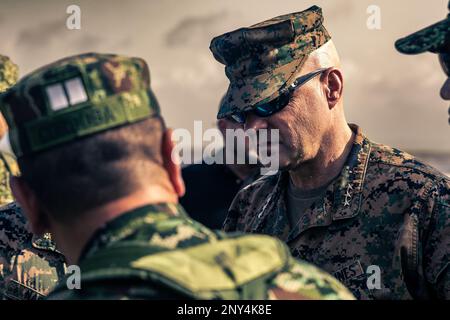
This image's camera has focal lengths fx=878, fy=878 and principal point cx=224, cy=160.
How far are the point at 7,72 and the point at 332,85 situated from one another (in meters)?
2.48

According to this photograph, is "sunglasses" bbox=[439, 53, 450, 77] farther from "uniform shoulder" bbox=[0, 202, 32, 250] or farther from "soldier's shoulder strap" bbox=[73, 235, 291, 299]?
"uniform shoulder" bbox=[0, 202, 32, 250]

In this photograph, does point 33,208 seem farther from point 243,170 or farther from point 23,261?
point 243,170

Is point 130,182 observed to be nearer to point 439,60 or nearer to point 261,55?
point 439,60

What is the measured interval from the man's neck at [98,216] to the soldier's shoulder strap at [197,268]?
96mm

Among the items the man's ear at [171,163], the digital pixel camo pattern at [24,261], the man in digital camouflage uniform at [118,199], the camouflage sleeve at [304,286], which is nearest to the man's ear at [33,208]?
the man in digital camouflage uniform at [118,199]

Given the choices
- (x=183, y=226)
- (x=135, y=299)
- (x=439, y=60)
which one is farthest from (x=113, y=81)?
(x=439, y=60)

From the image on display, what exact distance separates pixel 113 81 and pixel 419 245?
2117 mm

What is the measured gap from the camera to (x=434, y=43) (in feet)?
12.4

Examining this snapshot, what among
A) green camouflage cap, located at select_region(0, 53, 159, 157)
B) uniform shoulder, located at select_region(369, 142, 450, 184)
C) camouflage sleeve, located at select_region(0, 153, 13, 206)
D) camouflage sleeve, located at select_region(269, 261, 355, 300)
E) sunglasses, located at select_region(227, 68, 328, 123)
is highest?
green camouflage cap, located at select_region(0, 53, 159, 157)

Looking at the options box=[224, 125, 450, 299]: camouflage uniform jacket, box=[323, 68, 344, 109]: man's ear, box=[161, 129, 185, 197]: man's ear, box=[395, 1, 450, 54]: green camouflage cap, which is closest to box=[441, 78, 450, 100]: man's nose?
Answer: box=[395, 1, 450, 54]: green camouflage cap

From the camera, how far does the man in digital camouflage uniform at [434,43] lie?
378 centimetres

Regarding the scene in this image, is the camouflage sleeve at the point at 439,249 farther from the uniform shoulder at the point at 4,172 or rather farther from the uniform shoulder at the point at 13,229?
the uniform shoulder at the point at 4,172

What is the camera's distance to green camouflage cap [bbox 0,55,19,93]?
598cm

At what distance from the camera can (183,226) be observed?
7.92ft
